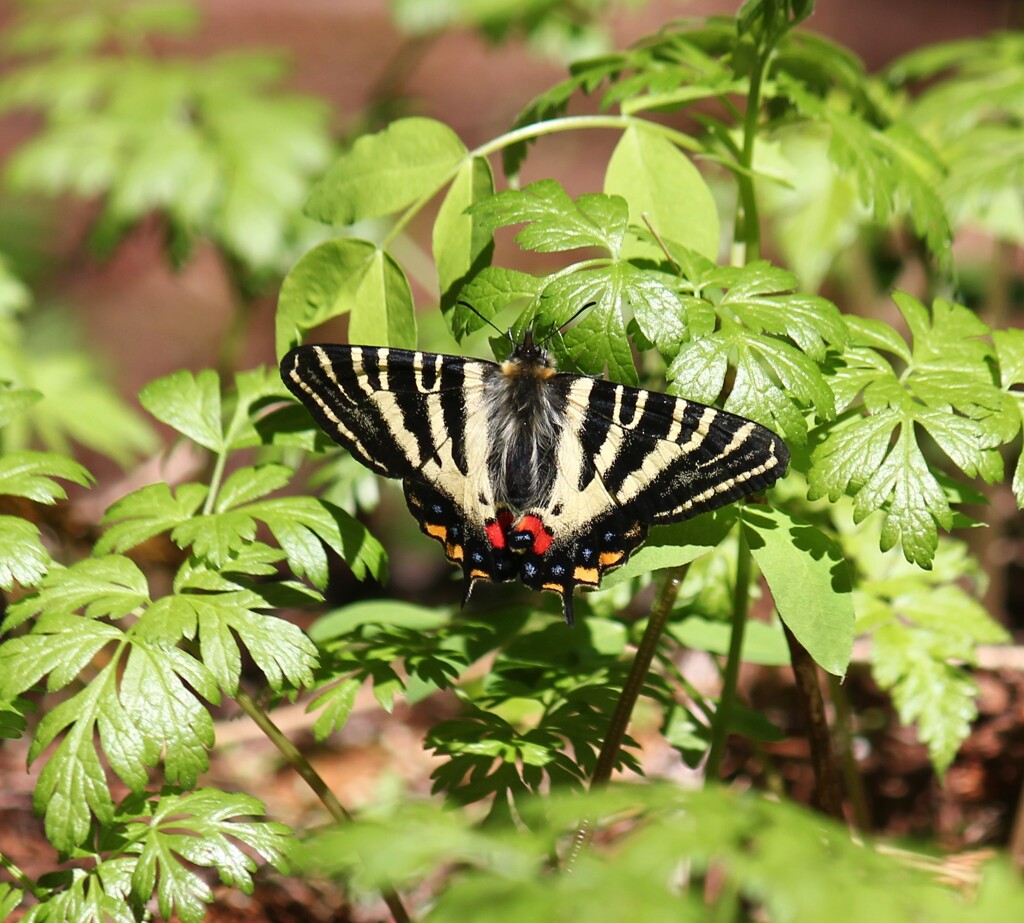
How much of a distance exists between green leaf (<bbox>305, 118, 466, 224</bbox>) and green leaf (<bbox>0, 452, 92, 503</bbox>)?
53cm

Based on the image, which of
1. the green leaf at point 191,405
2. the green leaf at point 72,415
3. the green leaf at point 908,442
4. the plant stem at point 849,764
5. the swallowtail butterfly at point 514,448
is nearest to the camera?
the green leaf at point 908,442

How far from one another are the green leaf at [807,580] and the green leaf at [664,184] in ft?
1.56

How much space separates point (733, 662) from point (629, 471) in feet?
1.20

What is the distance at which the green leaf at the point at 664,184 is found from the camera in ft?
5.24

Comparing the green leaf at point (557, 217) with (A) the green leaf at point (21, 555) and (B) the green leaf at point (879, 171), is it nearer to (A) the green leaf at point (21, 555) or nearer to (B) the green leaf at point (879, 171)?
(B) the green leaf at point (879, 171)

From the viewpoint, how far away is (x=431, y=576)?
3551mm

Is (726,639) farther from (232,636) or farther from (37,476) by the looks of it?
(37,476)

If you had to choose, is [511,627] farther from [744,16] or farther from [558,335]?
[744,16]

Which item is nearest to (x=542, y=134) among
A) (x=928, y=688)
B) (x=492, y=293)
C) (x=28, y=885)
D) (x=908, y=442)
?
(x=492, y=293)

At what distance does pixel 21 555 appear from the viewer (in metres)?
1.38

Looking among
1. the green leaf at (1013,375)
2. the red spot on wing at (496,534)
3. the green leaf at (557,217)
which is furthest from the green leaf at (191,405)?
the green leaf at (1013,375)

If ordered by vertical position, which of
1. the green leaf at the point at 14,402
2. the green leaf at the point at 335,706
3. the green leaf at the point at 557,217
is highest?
the green leaf at the point at 557,217

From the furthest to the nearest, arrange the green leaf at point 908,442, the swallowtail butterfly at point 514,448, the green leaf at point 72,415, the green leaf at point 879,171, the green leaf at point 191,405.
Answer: the green leaf at point 72,415 < the green leaf at point 191,405 < the green leaf at point 879,171 < the swallowtail butterfly at point 514,448 < the green leaf at point 908,442

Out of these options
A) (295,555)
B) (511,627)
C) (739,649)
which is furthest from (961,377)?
(295,555)
